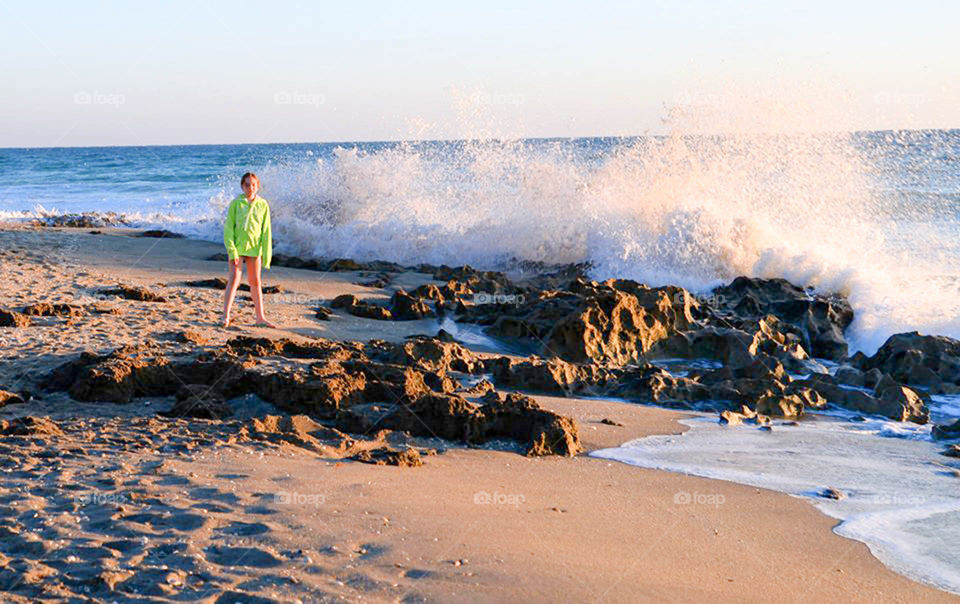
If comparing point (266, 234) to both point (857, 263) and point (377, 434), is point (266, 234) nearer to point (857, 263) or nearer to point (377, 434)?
point (377, 434)

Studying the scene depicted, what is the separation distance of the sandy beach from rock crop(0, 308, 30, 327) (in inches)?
39.4

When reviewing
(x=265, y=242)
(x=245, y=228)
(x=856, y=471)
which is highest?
(x=245, y=228)

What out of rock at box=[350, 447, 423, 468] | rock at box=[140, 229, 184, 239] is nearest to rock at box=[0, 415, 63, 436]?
rock at box=[350, 447, 423, 468]

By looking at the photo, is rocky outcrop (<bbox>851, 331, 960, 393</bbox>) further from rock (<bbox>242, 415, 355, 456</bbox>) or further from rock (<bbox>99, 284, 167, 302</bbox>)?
rock (<bbox>99, 284, 167, 302</bbox>)

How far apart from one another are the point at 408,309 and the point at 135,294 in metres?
2.39

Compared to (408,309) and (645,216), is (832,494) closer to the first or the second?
(408,309)

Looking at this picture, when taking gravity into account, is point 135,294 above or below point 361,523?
above

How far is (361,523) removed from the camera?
12.1 feet

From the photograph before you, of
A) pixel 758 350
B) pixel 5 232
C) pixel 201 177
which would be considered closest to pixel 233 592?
pixel 758 350

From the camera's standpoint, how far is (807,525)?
4277mm

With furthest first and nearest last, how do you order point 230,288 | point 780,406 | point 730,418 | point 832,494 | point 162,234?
point 162,234 < point 230,288 < point 780,406 < point 730,418 < point 832,494

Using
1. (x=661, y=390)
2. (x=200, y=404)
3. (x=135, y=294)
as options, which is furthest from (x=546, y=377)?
(x=135, y=294)

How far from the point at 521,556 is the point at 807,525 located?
1509 millimetres

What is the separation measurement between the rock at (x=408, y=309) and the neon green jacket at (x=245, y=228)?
4.41ft
